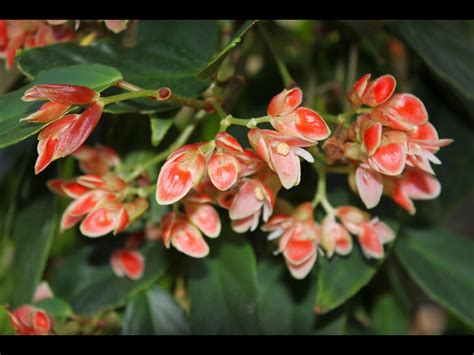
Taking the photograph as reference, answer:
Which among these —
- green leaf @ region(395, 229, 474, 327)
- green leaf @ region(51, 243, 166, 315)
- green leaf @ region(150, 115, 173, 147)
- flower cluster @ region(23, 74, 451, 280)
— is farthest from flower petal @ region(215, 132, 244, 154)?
green leaf @ region(395, 229, 474, 327)

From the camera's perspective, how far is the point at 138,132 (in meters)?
0.91

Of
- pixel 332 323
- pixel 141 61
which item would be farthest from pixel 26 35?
pixel 332 323

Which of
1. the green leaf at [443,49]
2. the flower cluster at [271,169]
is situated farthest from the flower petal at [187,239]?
the green leaf at [443,49]

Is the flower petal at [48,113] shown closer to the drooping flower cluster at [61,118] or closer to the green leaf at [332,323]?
the drooping flower cluster at [61,118]

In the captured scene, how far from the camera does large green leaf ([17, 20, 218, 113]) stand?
744mm

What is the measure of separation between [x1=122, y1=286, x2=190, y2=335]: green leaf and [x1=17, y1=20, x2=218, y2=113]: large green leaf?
33 centimetres

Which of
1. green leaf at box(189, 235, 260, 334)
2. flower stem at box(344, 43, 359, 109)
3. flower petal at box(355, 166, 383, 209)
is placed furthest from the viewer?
flower stem at box(344, 43, 359, 109)

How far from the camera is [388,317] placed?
112cm

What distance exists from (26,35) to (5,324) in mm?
344

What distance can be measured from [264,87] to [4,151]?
1.28ft

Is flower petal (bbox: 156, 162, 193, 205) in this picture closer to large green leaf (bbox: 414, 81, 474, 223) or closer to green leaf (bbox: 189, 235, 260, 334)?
green leaf (bbox: 189, 235, 260, 334)

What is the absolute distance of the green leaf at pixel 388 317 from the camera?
3.63 feet

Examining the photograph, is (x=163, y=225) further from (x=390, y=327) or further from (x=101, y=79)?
(x=390, y=327)
